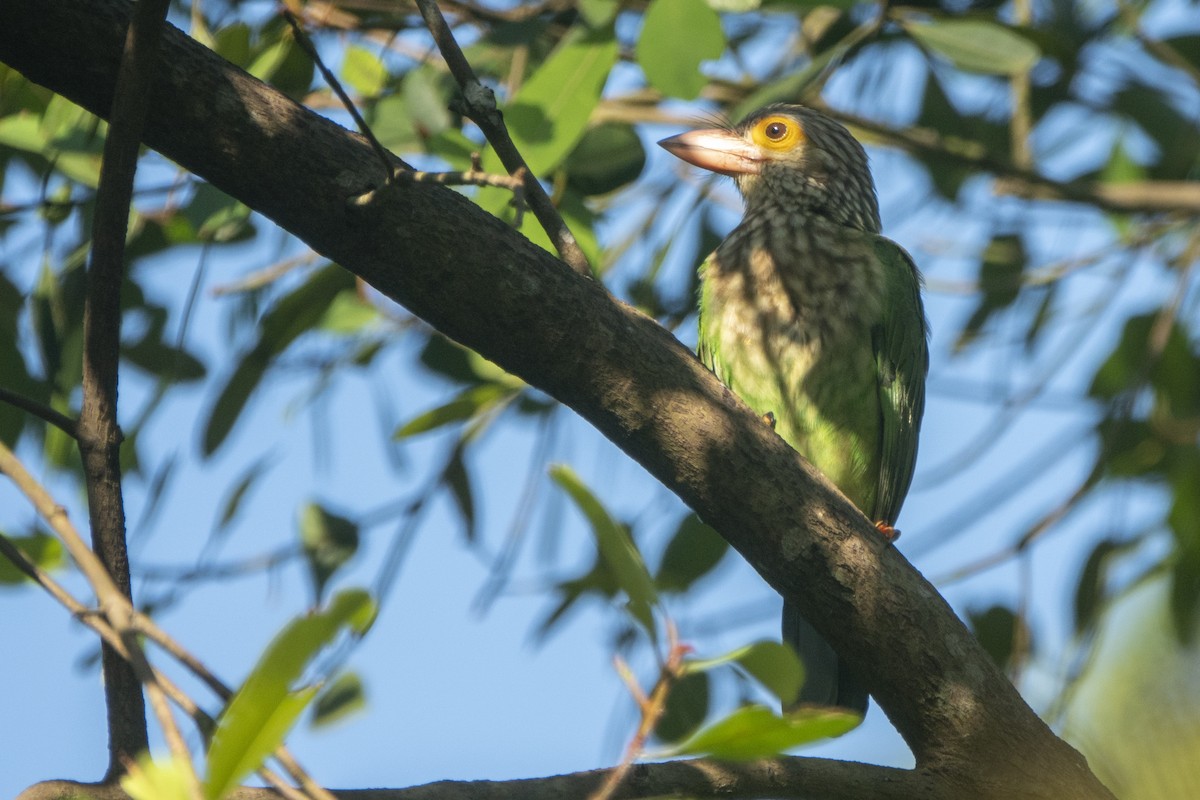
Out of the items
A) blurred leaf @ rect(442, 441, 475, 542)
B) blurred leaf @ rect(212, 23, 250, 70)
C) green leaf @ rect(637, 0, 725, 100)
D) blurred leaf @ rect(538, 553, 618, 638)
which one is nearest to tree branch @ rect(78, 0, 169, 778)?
blurred leaf @ rect(212, 23, 250, 70)

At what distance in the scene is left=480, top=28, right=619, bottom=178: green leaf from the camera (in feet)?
9.23

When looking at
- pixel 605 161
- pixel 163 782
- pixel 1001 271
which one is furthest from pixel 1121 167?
pixel 163 782

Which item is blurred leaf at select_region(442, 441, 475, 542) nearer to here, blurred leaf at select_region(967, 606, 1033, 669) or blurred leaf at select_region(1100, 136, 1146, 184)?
blurred leaf at select_region(967, 606, 1033, 669)

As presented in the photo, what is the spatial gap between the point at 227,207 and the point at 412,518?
44.2 inches

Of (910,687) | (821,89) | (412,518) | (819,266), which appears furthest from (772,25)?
(910,687)

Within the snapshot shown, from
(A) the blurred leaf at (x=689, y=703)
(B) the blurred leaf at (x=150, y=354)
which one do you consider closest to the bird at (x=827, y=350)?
(A) the blurred leaf at (x=689, y=703)

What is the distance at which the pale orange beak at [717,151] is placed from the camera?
4047mm

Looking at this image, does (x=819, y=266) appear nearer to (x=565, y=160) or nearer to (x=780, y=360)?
(x=780, y=360)

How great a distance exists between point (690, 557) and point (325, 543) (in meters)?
0.98

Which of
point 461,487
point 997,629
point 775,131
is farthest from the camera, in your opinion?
point 775,131

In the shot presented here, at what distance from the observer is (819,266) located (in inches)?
142

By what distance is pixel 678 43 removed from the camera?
263 cm

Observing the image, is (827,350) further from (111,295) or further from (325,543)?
(111,295)

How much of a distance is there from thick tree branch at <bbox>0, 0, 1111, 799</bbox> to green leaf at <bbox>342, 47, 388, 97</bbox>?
4.89 ft
